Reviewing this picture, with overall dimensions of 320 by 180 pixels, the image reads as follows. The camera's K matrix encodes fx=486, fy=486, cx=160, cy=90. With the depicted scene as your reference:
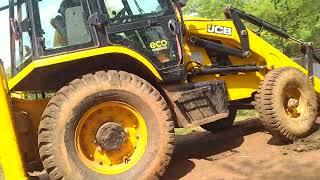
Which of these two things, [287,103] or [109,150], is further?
[287,103]

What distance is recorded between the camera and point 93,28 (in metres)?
5.60

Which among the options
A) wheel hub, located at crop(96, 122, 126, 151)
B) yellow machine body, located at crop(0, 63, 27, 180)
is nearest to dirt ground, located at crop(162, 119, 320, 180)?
wheel hub, located at crop(96, 122, 126, 151)

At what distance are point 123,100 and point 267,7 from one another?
13.0 m

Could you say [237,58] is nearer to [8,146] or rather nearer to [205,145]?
[205,145]

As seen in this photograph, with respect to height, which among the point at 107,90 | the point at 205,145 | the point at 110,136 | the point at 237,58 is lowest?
the point at 205,145

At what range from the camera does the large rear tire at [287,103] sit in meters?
6.55

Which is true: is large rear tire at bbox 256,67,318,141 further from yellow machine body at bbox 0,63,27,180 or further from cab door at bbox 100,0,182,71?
yellow machine body at bbox 0,63,27,180

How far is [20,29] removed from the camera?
572cm

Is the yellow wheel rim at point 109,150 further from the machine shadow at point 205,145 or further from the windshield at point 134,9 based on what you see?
the windshield at point 134,9

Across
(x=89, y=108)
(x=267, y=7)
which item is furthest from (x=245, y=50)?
(x=267, y=7)

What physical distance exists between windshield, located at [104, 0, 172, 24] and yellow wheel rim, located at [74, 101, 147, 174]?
1.10m

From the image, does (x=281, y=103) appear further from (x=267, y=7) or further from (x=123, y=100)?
(x=267, y=7)

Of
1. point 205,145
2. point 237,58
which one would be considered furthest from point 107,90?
point 237,58

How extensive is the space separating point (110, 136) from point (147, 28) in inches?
58.2
